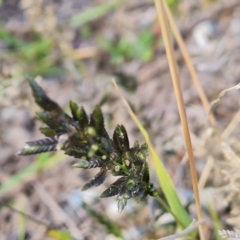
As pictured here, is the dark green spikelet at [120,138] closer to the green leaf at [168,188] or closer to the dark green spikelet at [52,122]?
the dark green spikelet at [52,122]

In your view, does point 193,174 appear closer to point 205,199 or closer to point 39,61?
point 205,199

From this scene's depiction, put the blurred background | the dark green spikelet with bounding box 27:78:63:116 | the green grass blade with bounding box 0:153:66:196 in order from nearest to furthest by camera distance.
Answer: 1. the dark green spikelet with bounding box 27:78:63:116
2. the blurred background
3. the green grass blade with bounding box 0:153:66:196

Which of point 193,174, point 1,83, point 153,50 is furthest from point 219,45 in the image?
point 193,174

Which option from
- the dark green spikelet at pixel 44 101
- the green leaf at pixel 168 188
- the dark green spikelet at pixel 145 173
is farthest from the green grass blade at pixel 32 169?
the dark green spikelet at pixel 44 101

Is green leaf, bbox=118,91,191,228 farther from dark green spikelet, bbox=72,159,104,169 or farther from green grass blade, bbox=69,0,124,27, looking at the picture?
green grass blade, bbox=69,0,124,27

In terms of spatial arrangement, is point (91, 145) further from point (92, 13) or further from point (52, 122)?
point (92, 13)

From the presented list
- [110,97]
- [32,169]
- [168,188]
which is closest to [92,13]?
[110,97]

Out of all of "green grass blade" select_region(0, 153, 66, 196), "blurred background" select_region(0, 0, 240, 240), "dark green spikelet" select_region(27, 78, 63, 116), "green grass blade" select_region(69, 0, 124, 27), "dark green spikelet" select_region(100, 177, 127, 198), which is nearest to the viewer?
"dark green spikelet" select_region(27, 78, 63, 116)

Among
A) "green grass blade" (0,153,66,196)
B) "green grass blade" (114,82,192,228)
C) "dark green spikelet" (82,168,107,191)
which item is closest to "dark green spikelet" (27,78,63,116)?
"dark green spikelet" (82,168,107,191)
